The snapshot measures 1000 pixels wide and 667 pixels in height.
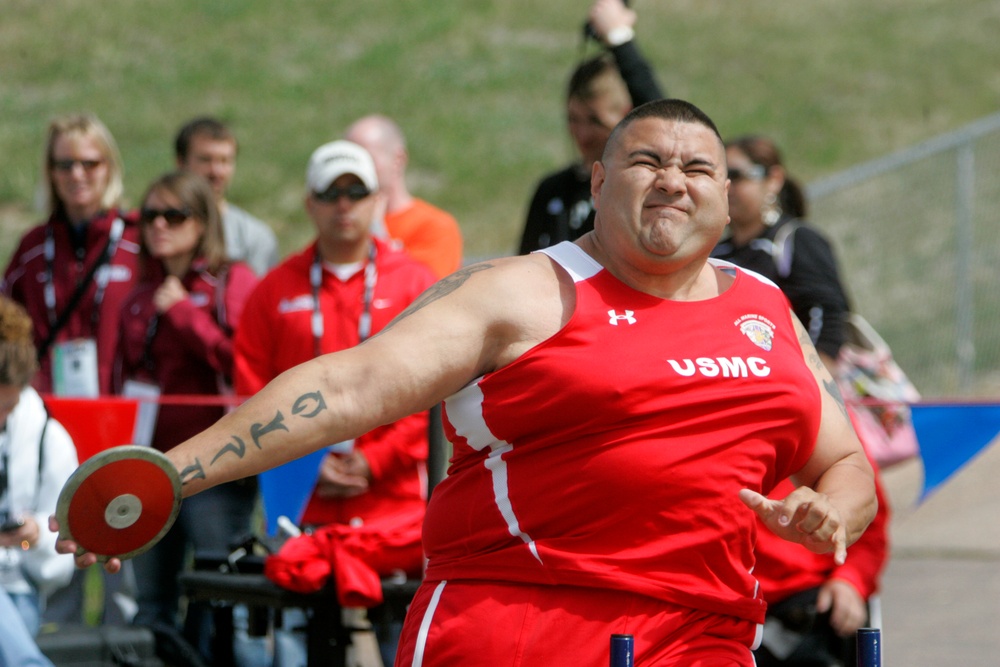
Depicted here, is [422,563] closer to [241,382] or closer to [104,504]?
[241,382]

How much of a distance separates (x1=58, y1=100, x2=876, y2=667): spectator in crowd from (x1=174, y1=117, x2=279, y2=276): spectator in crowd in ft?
14.5

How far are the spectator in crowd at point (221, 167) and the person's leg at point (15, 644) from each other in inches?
110

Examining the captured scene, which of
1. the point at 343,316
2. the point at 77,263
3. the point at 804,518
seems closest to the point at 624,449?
the point at 804,518

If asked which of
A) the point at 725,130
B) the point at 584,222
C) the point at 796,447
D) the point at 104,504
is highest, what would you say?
the point at 725,130

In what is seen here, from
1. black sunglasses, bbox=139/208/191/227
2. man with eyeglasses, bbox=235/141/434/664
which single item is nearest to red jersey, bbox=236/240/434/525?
man with eyeglasses, bbox=235/141/434/664

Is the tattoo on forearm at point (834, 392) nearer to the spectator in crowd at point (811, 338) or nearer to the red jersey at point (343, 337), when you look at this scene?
the spectator in crowd at point (811, 338)

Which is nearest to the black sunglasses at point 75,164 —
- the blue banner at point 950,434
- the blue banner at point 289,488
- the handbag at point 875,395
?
the blue banner at point 289,488

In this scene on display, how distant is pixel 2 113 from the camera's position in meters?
22.8

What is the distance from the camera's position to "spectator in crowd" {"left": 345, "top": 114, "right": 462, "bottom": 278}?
6.66 meters

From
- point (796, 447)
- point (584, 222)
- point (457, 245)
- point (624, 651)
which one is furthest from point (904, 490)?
point (624, 651)

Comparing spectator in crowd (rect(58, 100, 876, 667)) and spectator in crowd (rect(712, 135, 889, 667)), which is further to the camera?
spectator in crowd (rect(712, 135, 889, 667))

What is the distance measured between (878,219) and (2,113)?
1621 centimetres

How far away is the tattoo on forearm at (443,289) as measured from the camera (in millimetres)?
3051

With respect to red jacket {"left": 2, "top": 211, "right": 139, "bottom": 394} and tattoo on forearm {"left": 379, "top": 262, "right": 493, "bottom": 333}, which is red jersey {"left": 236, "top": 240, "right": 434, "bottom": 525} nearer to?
red jacket {"left": 2, "top": 211, "right": 139, "bottom": 394}
